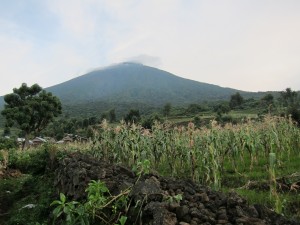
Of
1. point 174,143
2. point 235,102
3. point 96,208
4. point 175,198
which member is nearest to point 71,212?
point 96,208

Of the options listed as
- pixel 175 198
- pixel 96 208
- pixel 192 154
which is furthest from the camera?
pixel 192 154

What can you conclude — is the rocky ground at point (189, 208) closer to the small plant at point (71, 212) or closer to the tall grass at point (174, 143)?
the small plant at point (71, 212)

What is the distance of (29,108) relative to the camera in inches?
1855

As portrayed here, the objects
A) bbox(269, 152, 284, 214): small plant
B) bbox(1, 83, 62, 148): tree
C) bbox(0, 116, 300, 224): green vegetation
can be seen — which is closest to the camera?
bbox(269, 152, 284, 214): small plant

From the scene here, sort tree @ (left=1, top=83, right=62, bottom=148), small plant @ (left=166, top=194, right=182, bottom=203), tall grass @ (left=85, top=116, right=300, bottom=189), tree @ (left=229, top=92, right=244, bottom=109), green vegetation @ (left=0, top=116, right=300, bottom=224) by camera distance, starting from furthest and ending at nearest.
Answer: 1. tree @ (left=229, top=92, right=244, bottom=109)
2. tree @ (left=1, top=83, right=62, bottom=148)
3. tall grass @ (left=85, top=116, right=300, bottom=189)
4. green vegetation @ (left=0, top=116, right=300, bottom=224)
5. small plant @ (left=166, top=194, right=182, bottom=203)

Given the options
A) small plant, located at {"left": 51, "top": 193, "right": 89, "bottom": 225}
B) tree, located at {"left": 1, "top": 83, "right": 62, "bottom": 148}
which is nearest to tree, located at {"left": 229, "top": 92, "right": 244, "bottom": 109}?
tree, located at {"left": 1, "top": 83, "right": 62, "bottom": 148}

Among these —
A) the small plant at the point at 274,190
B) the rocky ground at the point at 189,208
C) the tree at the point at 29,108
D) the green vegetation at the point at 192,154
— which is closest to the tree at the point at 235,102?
the tree at the point at 29,108

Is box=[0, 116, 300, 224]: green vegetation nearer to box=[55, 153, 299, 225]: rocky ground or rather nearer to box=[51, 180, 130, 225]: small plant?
box=[55, 153, 299, 225]: rocky ground

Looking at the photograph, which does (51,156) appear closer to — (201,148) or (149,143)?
(149,143)

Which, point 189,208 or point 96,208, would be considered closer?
point 189,208

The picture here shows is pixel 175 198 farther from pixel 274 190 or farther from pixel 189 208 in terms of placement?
pixel 274 190

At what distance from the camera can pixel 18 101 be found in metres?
50.2

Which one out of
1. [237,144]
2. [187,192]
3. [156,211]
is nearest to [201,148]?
[237,144]

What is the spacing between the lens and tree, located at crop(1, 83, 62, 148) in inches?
1837
